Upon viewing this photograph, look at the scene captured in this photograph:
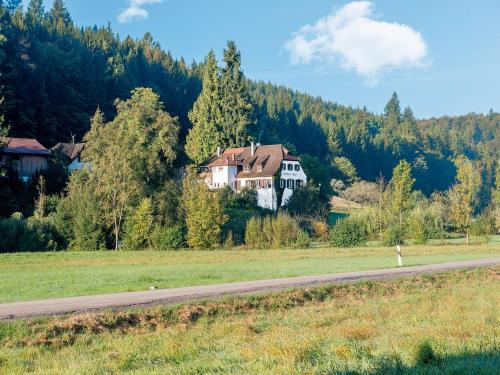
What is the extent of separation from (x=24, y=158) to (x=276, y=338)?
70395 mm

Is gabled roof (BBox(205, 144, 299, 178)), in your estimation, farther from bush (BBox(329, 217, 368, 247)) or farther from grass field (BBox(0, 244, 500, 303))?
grass field (BBox(0, 244, 500, 303))

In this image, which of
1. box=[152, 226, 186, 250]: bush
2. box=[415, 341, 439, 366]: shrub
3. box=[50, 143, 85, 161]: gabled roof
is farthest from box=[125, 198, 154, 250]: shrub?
box=[415, 341, 439, 366]: shrub

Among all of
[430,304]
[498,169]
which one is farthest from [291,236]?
[498,169]

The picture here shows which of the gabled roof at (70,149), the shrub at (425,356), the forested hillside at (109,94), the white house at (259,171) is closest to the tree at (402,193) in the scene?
the white house at (259,171)

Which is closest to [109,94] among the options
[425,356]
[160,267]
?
[160,267]

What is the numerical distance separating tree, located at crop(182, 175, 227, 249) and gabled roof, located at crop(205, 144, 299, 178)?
28370 mm

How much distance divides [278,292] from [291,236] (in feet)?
130

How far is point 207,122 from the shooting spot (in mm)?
98562

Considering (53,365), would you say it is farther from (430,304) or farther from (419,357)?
(430,304)

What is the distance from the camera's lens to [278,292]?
19609 millimetres

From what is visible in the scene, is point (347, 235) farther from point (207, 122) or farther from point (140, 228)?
point (207, 122)

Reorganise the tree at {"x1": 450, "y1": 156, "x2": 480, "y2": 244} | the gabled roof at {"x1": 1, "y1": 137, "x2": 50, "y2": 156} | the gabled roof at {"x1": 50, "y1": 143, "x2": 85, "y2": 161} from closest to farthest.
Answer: the tree at {"x1": 450, "y1": 156, "x2": 480, "y2": 244} → the gabled roof at {"x1": 1, "y1": 137, "x2": 50, "y2": 156} → the gabled roof at {"x1": 50, "y1": 143, "x2": 85, "y2": 161}

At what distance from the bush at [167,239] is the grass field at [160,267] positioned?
750 centimetres

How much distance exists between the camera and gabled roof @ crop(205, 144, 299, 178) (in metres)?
87.7
